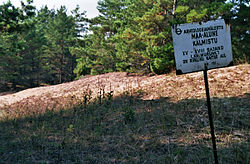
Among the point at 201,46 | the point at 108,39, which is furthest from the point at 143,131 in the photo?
the point at 108,39

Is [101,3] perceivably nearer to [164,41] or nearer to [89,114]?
[164,41]

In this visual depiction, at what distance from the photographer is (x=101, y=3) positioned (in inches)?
955

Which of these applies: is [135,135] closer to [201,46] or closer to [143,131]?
[143,131]

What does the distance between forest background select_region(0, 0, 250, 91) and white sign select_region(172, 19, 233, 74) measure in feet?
0.88

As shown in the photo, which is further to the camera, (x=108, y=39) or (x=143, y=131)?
(x=108, y=39)

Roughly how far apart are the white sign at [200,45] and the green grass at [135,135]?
1499 millimetres

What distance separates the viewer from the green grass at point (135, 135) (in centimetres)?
358

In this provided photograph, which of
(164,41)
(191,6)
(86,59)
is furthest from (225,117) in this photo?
(86,59)

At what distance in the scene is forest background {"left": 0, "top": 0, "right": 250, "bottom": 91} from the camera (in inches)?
441

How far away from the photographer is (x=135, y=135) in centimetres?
455

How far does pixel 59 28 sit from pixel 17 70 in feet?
28.6

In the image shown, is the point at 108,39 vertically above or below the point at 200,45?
above

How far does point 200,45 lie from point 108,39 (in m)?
18.3

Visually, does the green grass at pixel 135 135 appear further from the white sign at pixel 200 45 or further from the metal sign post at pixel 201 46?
the white sign at pixel 200 45
